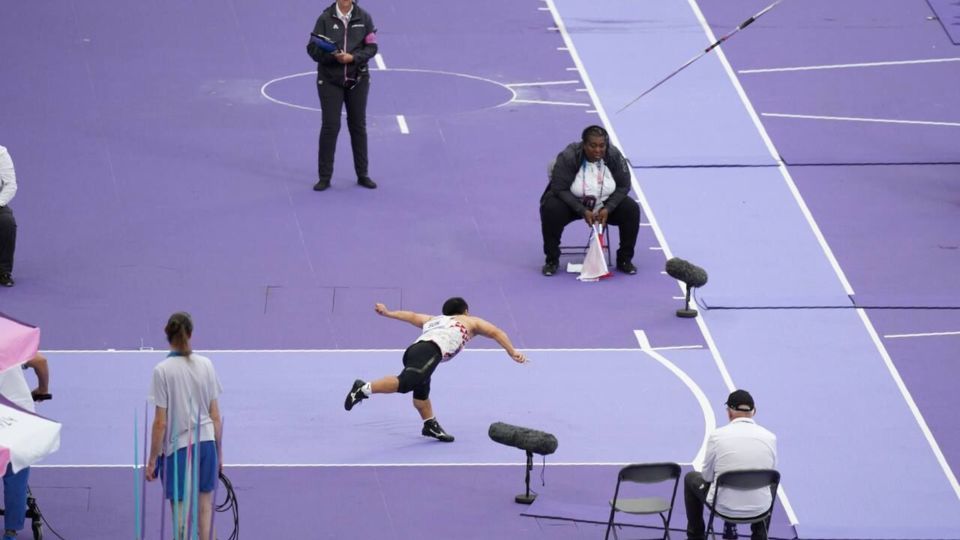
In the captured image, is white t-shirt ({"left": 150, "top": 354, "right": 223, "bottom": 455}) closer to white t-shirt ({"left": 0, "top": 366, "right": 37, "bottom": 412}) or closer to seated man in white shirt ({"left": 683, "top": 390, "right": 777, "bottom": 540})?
white t-shirt ({"left": 0, "top": 366, "right": 37, "bottom": 412})

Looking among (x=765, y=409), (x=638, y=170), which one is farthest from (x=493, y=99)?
(x=765, y=409)

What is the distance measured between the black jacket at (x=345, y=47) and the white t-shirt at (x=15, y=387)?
745 centimetres

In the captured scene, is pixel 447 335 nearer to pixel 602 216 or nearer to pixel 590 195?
pixel 602 216

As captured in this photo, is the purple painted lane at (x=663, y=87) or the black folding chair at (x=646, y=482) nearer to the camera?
the black folding chair at (x=646, y=482)

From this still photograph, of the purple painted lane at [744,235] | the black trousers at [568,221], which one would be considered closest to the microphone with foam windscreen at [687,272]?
the purple painted lane at [744,235]

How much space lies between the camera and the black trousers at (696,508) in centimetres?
1116

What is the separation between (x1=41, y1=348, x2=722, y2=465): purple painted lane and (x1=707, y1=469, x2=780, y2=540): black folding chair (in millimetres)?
1949

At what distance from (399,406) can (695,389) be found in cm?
236

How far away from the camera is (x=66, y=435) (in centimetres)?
1316

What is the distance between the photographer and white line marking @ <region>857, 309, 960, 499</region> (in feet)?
42.1

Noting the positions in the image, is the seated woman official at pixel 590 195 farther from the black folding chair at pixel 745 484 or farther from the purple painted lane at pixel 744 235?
the black folding chair at pixel 745 484

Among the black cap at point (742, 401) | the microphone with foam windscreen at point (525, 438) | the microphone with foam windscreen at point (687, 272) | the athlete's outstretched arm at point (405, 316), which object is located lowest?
the microphone with foam windscreen at point (687, 272)

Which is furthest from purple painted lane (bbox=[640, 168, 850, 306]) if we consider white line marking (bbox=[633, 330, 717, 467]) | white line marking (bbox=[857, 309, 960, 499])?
white line marking (bbox=[633, 330, 717, 467])

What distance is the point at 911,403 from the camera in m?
14.0
